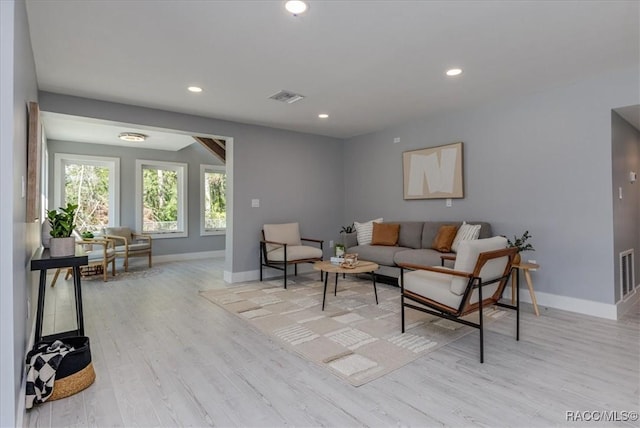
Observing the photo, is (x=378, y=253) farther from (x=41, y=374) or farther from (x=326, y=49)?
(x=41, y=374)

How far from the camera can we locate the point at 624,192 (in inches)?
144

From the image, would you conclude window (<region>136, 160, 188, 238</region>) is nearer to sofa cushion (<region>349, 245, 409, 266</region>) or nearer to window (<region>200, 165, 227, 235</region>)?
window (<region>200, 165, 227, 235</region>)

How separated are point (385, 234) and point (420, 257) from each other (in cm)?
92

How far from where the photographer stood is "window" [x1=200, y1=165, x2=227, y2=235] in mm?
7793

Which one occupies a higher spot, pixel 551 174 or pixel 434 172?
pixel 434 172

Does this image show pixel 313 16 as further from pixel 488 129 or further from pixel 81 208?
pixel 81 208

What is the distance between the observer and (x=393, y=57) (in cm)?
292

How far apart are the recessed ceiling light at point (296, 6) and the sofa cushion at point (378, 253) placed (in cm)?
323

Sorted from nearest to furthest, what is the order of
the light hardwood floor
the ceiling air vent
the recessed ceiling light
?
the light hardwood floor → the recessed ceiling light → the ceiling air vent

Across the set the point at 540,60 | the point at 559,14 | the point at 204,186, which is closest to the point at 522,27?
the point at 559,14

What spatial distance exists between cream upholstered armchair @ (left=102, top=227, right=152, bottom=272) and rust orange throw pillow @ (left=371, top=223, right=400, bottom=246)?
4298mm

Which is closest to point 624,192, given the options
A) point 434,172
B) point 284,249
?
point 434,172

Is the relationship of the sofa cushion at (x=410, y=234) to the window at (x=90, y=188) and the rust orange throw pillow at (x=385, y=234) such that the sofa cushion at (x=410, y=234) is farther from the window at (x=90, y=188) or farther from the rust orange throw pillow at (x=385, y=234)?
the window at (x=90, y=188)

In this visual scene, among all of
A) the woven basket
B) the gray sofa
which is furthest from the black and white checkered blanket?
the gray sofa
